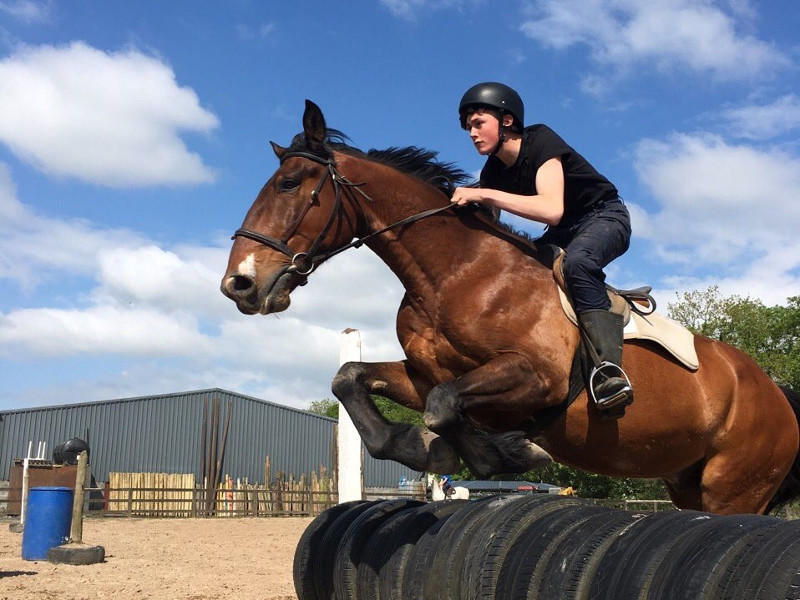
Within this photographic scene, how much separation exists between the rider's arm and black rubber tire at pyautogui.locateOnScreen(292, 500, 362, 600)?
112 inches

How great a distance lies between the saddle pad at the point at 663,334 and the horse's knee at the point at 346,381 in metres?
1.17

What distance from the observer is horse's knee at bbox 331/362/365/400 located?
438 centimetres

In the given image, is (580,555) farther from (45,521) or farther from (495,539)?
(45,521)

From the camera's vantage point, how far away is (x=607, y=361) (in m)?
4.07

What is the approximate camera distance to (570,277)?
420 centimetres

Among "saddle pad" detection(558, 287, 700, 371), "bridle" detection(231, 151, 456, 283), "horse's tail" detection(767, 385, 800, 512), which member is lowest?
"horse's tail" detection(767, 385, 800, 512)

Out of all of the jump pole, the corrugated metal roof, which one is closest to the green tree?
the corrugated metal roof

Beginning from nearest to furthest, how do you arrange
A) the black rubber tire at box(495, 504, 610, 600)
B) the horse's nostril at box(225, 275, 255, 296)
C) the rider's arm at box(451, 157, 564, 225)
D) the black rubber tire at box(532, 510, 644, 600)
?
the black rubber tire at box(532, 510, 644, 600), the black rubber tire at box(495, 504, 610, 600), the horse's nostril at box(225, 275, 255, 296), the rider's arm at box(451, 157, 564, 225)

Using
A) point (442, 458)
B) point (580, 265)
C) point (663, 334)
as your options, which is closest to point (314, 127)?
point (580, 265)

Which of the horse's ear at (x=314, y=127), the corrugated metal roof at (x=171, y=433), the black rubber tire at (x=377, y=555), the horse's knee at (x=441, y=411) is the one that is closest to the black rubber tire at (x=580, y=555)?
the horse's knee at (x=441, y=411)

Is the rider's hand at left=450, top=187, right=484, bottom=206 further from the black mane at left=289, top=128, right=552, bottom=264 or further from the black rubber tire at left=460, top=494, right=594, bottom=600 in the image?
the black rubber tire at left=460, top=494, right=594, bottom=600

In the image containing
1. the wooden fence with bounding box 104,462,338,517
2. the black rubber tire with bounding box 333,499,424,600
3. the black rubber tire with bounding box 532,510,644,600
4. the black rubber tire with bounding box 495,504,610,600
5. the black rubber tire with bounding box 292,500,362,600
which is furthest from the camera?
the wooden fence with bounding box 104,462,338,517

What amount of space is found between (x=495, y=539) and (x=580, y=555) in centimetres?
66

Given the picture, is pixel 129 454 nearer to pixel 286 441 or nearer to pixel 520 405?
pixel 286 441
